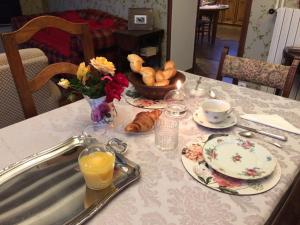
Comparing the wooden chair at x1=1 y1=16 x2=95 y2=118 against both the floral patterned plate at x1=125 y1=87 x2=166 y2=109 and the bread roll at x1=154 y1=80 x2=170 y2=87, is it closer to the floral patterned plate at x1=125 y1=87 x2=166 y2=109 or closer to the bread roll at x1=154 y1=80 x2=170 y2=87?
the floral patterned plate at x1=125 y1=87 x2=166 y2=109

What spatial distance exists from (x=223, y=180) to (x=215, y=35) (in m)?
5.20

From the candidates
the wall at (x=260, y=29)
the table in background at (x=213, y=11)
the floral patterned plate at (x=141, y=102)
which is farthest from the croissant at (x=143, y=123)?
the table in background at (x=213, y=11)

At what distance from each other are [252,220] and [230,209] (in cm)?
5

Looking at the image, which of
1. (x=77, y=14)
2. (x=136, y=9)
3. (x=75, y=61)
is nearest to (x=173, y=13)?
(x=136, y=9)

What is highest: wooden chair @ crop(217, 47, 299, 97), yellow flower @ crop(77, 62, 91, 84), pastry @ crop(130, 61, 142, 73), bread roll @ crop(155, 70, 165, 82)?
yellow flower @ crop(77, 62, 91, 84)

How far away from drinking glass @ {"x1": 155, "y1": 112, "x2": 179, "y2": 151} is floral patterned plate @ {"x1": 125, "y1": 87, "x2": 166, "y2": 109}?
15cm

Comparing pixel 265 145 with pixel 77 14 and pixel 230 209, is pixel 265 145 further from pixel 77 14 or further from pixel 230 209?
pixel 77 14

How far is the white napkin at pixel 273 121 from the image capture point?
953 mm

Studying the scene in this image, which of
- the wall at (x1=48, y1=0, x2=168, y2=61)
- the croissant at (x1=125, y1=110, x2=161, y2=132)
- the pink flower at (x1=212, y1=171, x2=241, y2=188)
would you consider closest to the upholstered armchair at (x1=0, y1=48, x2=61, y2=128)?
the croissant at (x1=125, y1=110, x2=161, y2=132)

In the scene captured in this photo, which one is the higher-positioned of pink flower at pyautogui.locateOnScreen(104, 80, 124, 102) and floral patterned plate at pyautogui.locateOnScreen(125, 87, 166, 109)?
pink flower at pyautogui.locateOnScreen(104, 80, 124, 102)

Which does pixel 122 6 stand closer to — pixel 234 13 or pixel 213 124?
pixel 213 124

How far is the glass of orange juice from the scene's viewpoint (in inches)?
27.1

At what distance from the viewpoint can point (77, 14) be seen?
14.1ft

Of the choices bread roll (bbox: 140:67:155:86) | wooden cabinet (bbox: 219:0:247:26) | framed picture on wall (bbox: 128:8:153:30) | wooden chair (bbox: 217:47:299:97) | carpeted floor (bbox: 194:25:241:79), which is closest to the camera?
bread roll (bbox: 140:67:155:86)
